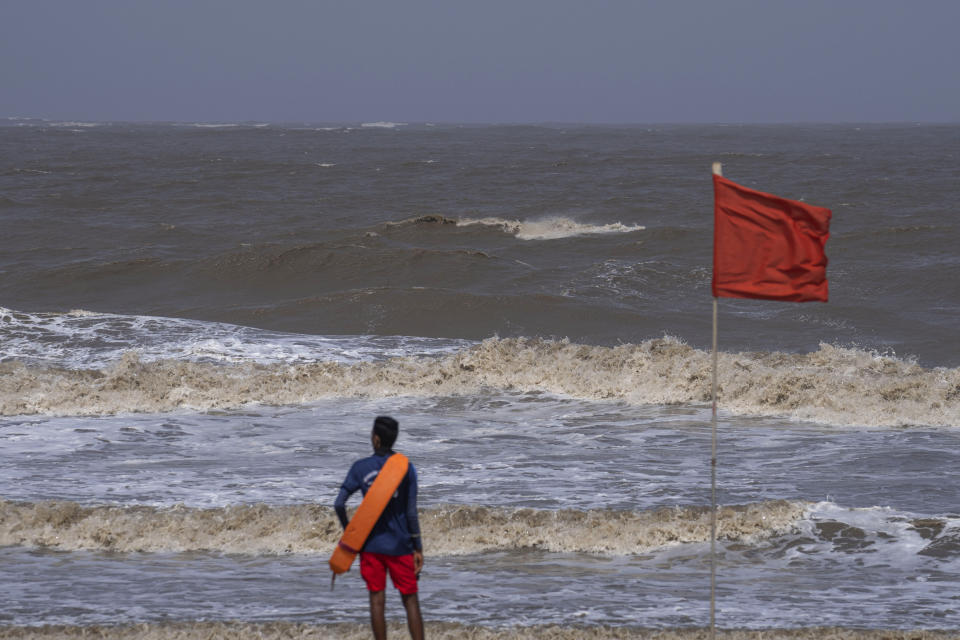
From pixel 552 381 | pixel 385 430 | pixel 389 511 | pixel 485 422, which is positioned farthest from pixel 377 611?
pixel 552 381

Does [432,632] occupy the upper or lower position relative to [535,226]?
lower

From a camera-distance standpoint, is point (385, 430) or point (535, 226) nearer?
point (385, 430)

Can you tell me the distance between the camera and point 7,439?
40.2 feet

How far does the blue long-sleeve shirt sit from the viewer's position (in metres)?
5.53

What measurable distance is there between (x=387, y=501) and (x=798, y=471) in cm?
627

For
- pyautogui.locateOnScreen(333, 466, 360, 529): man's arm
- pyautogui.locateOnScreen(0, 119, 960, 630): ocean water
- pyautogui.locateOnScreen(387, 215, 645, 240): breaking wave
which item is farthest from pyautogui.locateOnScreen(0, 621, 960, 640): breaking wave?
pyautogui.locateOnScreen(387, 215, 645, 240): breaking wave

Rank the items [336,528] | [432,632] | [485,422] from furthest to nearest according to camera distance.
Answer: [485,422] → [336,528] → [432,632]

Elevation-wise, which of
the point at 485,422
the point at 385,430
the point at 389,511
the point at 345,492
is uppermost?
the point at 385,430

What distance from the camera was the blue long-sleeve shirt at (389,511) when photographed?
18.1 feet

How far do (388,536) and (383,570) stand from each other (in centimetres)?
21

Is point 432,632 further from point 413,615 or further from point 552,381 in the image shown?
point 552,381

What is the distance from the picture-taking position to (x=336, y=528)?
884cm

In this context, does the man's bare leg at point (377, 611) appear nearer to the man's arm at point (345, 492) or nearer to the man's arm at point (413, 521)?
the man's arm at point (413, 521)

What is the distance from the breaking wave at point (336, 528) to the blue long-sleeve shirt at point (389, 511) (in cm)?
294
